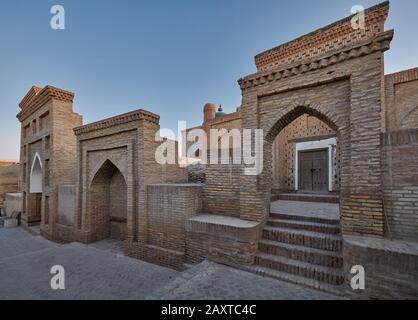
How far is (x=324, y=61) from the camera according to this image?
389 cm

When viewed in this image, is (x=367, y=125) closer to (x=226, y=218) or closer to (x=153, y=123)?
(x=226, y=218)

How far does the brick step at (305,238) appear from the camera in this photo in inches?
149

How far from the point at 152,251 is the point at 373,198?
5.25 metres

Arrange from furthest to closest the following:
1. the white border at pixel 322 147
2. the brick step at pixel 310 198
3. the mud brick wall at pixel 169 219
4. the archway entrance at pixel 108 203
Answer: the white border at pixel 322 147 → the archway entrance at pixel 108 203 → the brick step at pixel 310 198 → the mud brick wall at pixel 169 219

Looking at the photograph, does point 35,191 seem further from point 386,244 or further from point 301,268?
point 386,244

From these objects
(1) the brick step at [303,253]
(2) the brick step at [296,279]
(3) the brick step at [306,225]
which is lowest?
(2) the brick step at [296,279]

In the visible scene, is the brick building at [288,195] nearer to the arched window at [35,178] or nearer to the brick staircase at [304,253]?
the brick staircase at [304,253]

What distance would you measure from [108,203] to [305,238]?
7195mm

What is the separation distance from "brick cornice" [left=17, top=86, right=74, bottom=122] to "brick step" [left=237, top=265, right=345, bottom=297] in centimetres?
1049

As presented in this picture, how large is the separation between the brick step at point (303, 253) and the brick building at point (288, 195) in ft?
0.07

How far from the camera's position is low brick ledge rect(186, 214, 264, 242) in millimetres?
4016

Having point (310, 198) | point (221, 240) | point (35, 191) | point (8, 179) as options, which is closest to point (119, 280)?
point (221, 240)

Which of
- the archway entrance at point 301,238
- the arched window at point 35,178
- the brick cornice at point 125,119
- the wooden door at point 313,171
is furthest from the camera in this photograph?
the arched window at point 35,178

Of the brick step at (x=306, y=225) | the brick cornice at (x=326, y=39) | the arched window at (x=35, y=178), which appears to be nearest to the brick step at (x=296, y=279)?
the brick step at (x=306, y=225)
